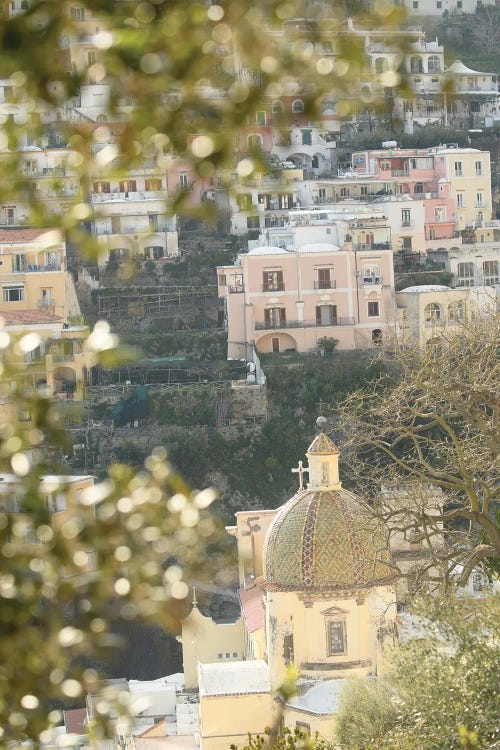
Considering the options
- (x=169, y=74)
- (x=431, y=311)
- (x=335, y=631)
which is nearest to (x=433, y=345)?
(x=335, y=631)

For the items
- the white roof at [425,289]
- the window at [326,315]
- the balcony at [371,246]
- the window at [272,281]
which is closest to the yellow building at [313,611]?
the white roof at [425,289]

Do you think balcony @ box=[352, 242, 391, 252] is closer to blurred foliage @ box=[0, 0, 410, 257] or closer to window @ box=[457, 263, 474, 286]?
window @ box=[457, 263, 474, 286]

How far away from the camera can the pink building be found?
6819 cm

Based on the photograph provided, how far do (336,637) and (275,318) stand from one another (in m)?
33.7

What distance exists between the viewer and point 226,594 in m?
→ 56.7

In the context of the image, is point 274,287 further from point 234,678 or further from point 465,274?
point 234,678

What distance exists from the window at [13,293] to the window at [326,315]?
9297mm

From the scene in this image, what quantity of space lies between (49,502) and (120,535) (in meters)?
0.48

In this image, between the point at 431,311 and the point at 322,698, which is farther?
the point at 431,311

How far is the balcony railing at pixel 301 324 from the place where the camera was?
68250 millimetres

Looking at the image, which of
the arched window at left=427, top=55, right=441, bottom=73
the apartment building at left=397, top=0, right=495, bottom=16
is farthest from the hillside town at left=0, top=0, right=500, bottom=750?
the arched window at left=427, top=55, right=441, bottom=73

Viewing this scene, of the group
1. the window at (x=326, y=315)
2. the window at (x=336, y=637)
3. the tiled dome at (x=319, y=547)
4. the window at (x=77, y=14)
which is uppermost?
the window at (x=77, y=14)

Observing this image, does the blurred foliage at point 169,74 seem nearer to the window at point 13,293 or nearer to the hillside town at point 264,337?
the hillside town at point 264,337

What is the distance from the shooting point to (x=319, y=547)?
113ft
